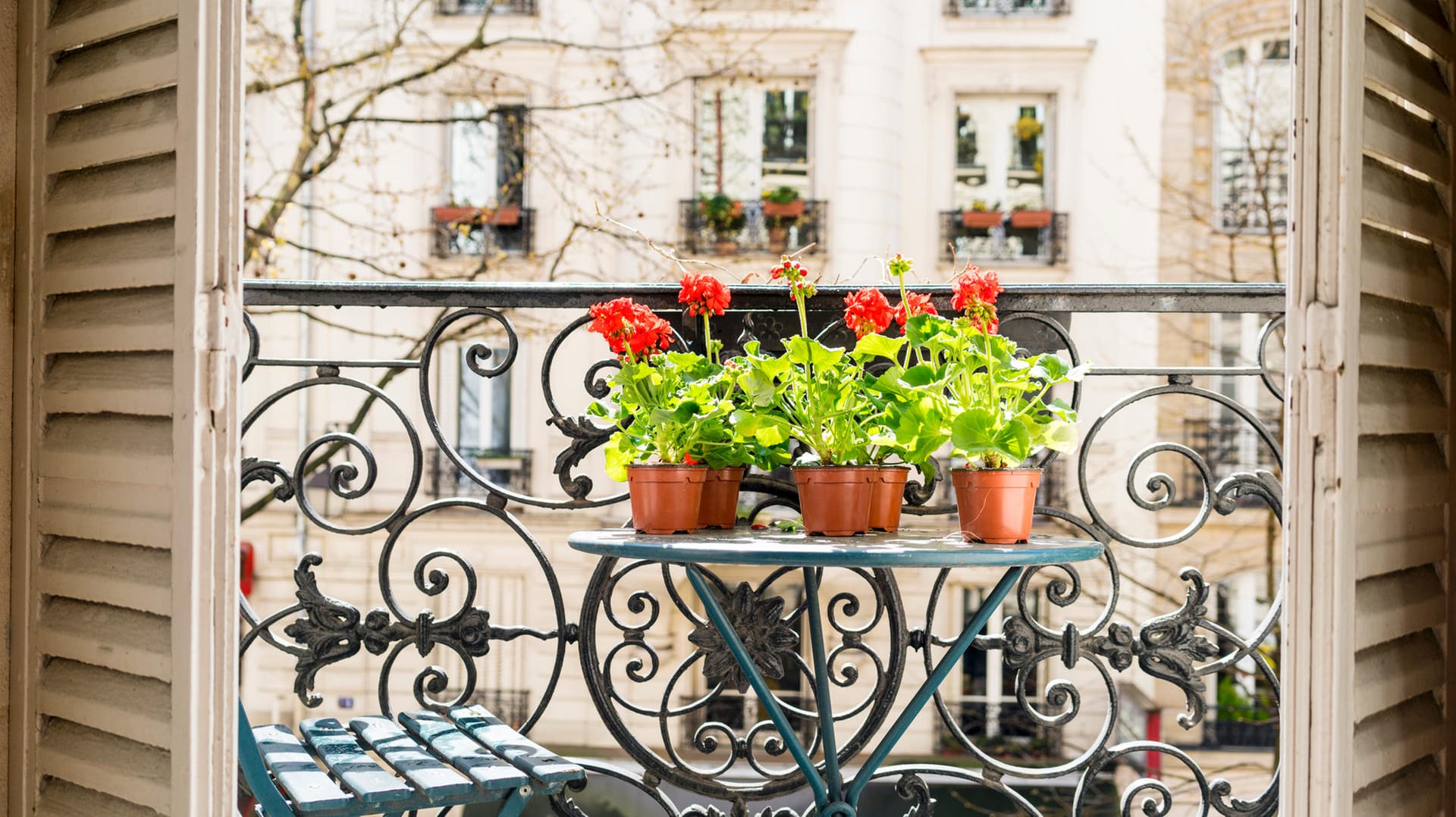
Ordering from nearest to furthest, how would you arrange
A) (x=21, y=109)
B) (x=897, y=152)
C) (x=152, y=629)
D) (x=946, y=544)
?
1. (x=152, y=629)
2. (x=21, y=109)
3. (x=946, y=544)
4. (x=897, y=152)

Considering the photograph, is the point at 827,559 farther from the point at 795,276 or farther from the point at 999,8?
the point at 999,8

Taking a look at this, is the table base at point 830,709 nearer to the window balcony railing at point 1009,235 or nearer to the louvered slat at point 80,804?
the louvered slat at point 80,804

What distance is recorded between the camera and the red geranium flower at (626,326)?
2268 millimetres

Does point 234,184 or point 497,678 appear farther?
point 497,678

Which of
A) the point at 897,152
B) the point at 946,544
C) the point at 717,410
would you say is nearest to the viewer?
the point at 946,544

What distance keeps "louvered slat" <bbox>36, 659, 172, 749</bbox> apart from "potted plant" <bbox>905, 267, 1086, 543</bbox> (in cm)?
117

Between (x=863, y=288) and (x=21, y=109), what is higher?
(x=21, y=109)

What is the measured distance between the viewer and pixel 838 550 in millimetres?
1912

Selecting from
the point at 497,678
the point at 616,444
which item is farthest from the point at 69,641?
the point at 497,678

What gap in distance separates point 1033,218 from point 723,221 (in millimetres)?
3454

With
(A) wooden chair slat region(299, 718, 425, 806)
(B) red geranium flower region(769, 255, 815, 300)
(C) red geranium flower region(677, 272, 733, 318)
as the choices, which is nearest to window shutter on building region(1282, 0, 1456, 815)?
(B) red geranium flower region(769, 255, 815, 300)

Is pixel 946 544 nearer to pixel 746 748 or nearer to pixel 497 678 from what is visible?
pixel 746 748

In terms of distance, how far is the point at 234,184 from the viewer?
1.59 meters

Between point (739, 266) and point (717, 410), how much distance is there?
11462 mm
